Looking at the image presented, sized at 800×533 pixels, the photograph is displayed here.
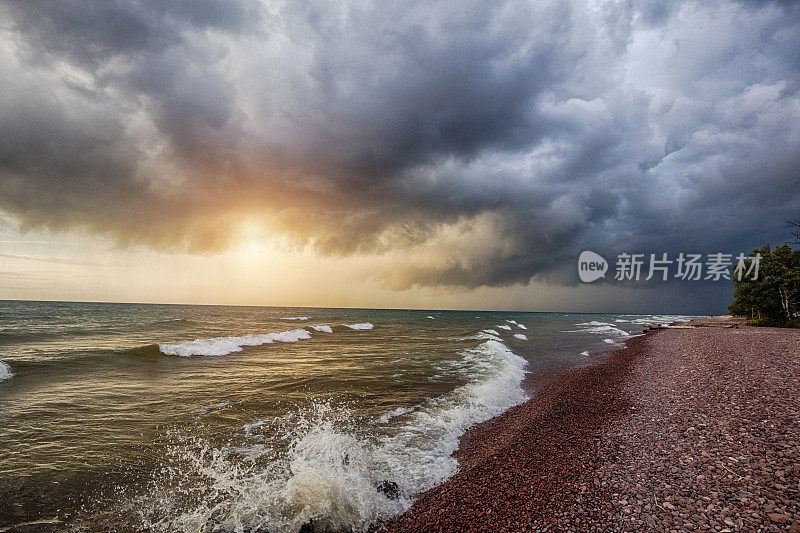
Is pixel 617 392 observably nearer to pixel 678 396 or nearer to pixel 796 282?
pixel 678 396

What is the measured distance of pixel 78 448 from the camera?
8930 millimetres

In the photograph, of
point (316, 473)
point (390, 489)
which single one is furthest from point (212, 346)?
point (390, 489)

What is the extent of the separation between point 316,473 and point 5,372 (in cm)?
2134

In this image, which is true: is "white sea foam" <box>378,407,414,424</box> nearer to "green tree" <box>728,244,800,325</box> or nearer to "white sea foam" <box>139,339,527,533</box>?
"white sea foam" <box>139,339,527,533</box>

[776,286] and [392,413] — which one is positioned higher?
[776,286]

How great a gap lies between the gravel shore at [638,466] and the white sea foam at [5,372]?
22554 millimetres

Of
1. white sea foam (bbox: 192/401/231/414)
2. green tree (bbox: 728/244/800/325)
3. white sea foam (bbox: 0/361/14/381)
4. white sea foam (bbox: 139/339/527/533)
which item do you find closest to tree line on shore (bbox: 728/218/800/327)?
green tree (bbox: 728/244/800/325)

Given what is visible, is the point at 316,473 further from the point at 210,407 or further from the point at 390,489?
the point at 210,407

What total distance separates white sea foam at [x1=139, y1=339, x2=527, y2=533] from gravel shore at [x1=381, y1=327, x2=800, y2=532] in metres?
0.68

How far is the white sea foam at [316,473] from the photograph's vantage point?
611 centimetres

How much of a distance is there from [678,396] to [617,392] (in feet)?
6.83

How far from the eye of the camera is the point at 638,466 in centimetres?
632

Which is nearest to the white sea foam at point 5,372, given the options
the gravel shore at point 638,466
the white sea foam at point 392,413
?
the white sea foam at point 392,413

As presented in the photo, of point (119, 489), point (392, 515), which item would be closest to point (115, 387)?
point (119, 489)
